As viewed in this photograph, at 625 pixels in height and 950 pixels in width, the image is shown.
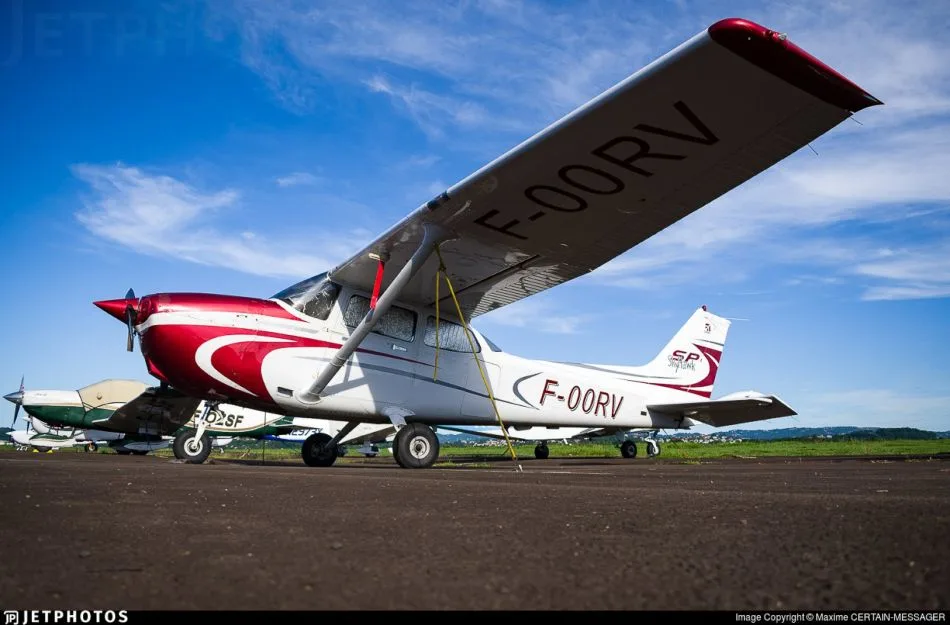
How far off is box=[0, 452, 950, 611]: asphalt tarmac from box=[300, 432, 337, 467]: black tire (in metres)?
7.38

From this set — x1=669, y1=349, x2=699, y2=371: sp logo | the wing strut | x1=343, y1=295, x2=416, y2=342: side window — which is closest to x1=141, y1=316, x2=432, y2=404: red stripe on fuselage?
the wing strut

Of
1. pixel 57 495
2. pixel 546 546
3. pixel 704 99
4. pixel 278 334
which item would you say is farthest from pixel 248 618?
pixel 278 334

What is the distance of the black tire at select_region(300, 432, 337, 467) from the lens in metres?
10.4

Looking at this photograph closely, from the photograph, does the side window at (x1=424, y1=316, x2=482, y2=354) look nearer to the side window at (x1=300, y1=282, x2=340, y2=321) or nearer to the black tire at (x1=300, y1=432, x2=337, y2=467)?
the side window at (x1=300, y1=282, x2=340, y2=321)

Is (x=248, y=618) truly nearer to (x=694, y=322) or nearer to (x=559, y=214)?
(x=559, y=214)

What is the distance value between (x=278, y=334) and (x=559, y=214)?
13.4ft

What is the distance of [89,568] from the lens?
1.60 m

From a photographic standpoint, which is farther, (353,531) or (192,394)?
(192,394)

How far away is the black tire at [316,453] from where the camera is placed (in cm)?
1042

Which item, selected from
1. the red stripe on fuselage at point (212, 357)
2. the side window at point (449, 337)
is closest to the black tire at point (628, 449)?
the side window at point (449, 337)

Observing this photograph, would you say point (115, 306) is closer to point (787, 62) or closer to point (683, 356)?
point (787, 62)

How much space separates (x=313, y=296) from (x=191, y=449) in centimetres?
330

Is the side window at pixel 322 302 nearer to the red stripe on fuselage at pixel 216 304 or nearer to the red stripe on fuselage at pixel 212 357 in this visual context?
the red stripe on fuselage at pixel 216 304

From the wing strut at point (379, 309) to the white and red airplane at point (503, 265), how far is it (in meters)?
0.02
